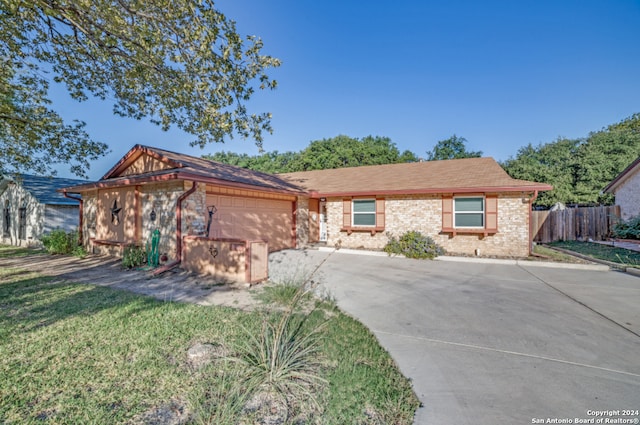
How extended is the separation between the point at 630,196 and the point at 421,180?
40.6 ft

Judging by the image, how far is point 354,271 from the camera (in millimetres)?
7957

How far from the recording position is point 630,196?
14.6 m

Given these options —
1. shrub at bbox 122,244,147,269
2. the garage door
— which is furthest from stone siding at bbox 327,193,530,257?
shrub at bbox 122,244,147,269

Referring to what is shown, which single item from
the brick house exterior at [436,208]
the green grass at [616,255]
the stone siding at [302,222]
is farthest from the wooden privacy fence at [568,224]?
the stone siding at [302,222]

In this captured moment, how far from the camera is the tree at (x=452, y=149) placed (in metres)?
32.7

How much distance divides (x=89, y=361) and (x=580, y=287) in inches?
349

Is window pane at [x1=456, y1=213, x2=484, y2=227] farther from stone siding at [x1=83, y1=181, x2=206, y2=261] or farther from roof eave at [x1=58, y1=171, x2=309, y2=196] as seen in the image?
stone siding at [x1=83, y1=181, x2=206, y2=261]

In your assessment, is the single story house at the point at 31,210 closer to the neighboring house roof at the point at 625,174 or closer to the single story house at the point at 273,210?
the single story house at the point at 273,210

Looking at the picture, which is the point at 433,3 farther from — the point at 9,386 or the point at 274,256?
the point at 9,386

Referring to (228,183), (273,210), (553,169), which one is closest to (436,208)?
(273,210)

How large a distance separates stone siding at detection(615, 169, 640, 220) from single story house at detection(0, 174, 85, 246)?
28.9m

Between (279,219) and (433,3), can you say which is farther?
(279,219)

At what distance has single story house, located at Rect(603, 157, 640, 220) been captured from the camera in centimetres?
1399

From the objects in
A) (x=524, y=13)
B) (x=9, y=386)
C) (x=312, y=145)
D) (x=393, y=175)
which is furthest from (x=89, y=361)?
(x=312, y=145)
